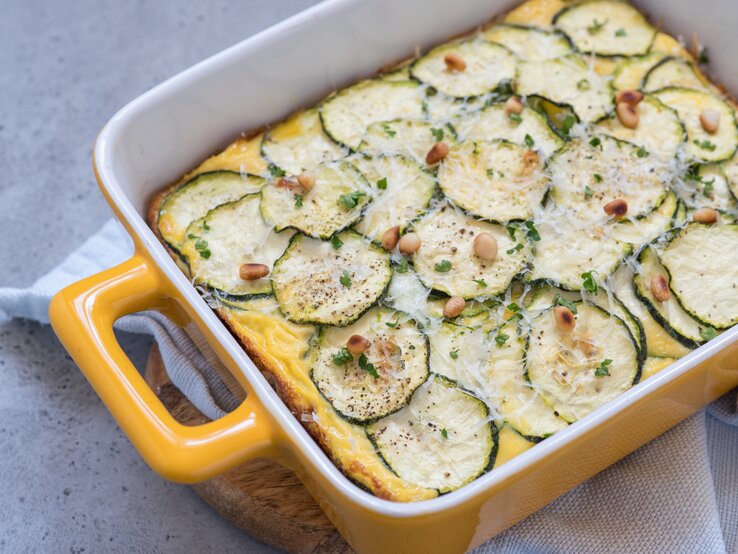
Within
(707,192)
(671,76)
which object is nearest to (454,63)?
(671,76)

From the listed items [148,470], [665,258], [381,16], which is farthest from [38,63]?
[665,258]

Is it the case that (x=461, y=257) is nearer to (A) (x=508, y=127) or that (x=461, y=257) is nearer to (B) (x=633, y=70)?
(A) (x=508, y=127)

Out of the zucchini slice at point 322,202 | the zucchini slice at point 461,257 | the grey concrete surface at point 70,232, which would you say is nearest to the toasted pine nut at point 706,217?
the zucchini slice at point 461,257

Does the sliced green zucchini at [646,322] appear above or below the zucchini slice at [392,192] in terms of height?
below

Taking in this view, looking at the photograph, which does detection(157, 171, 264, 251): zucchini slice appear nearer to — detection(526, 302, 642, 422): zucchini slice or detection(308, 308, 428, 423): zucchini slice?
detection(308, 308, 428, 423): zucchini slice

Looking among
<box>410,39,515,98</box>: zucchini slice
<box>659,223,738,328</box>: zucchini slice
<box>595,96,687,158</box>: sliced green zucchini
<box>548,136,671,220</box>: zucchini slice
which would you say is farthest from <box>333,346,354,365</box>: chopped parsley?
<box>595,96,687,158</box>: sliced green zucchini

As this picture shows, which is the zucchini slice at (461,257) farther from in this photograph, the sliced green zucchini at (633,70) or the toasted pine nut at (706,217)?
the sliced green zucchini at (633,70)
